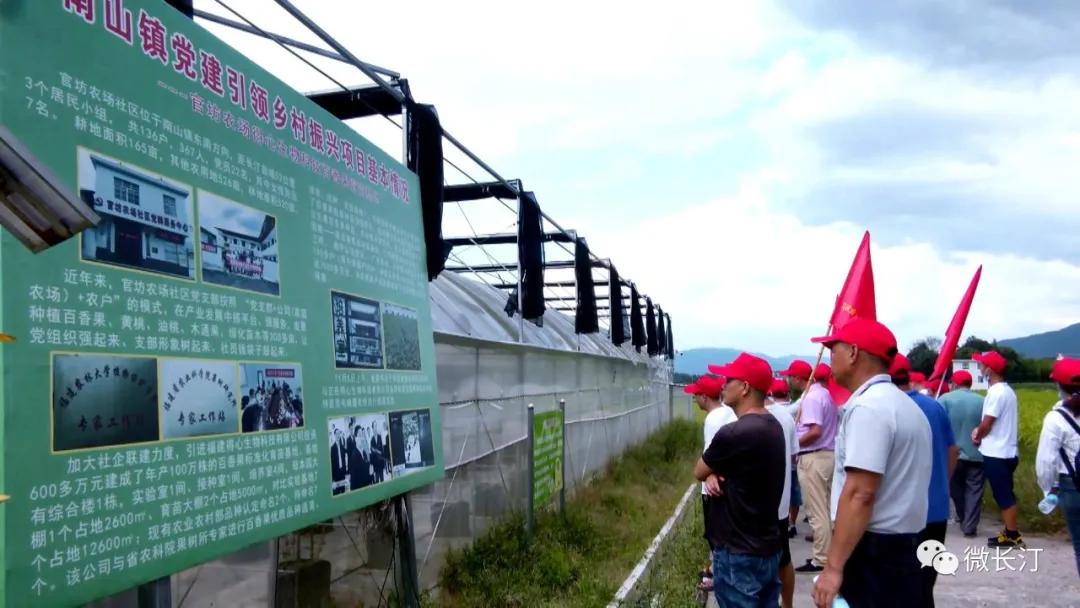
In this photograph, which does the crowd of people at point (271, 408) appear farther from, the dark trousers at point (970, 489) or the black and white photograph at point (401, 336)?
the dark trousers at point (970, 489)

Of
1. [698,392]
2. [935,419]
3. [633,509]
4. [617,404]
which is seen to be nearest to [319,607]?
[698,392]

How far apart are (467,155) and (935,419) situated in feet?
14.2

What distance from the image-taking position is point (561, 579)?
6426 mm

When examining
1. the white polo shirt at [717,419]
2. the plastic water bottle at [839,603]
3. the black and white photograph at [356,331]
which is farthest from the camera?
the white polo shirt at [717,419]

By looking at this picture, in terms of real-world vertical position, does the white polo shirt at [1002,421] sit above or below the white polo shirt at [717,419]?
below

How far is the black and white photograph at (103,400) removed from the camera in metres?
2.44

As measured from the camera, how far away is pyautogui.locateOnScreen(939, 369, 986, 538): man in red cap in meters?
9.11

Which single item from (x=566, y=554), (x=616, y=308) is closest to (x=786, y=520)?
(x=566, y=554)

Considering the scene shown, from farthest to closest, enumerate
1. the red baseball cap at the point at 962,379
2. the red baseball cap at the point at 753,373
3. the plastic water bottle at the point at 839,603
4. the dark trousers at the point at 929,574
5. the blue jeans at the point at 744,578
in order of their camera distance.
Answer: the red baseball cap at the point at 962,379, the red baseball cap at the point at 753,373, the blue jeans at the point at 744,578, the dark trousers at the point at 929,574, the plastic water bottle at the point at 839,603

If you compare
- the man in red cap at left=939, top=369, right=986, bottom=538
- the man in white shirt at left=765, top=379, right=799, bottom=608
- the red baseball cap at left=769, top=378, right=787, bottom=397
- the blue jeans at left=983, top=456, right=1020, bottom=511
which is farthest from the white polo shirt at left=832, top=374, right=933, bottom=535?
the red baseball cap at left=769, top=378, right=787, bottom=397

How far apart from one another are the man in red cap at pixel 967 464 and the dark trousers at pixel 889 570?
21.1 ft

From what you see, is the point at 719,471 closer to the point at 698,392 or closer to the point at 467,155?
the point at 698,392

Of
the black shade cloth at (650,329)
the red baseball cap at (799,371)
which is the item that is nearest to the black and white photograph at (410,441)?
the red baseball cap at (799,371)

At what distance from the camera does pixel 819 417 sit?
7758mm
